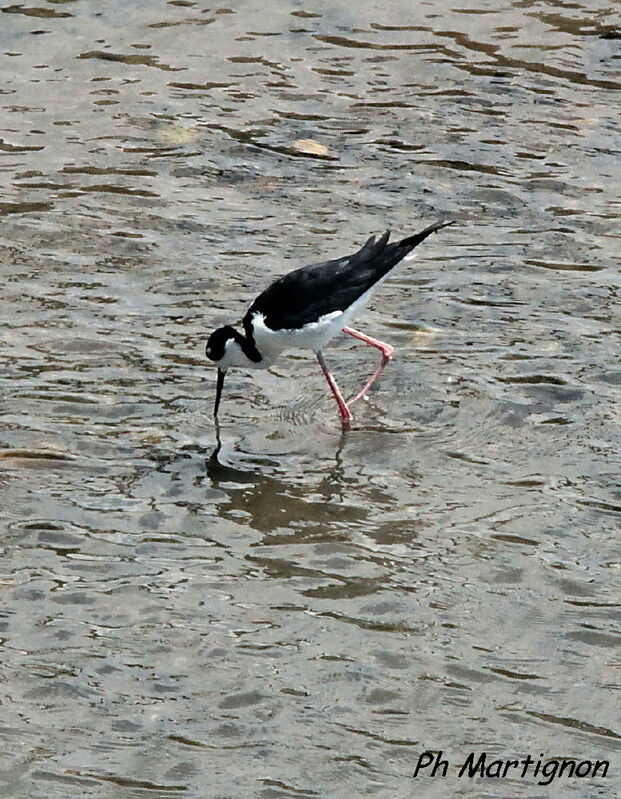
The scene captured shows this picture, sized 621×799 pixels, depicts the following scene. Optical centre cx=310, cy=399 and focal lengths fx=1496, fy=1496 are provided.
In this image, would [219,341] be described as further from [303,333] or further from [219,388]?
[303,333]

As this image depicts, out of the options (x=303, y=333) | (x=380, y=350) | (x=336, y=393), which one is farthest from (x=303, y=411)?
(x=380, y=350)

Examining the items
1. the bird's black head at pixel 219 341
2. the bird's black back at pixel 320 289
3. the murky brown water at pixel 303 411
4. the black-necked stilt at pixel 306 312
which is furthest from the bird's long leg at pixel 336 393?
the bird's black head at pixel 219 341

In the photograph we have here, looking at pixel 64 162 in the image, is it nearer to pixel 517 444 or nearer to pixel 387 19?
pixel 387 19

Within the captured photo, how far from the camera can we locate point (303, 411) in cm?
820

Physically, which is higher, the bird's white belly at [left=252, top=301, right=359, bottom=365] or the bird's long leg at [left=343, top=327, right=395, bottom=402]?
the bird's white belly at [left=252, top=301, right=359, bottom=365]

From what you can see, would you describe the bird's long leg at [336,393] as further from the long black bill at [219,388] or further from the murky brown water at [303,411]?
the long black bill at [219,388]

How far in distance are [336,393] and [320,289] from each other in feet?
1.86

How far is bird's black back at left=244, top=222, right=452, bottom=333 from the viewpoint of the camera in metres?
7.97

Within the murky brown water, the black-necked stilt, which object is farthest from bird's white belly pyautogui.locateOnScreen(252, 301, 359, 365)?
the murky brown water

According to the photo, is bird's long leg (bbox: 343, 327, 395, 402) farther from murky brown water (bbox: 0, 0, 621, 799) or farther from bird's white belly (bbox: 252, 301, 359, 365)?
bird's white belly (bbox: 252, 301, 359, 365)

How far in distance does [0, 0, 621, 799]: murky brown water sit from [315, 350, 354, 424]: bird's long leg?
119 millimetres

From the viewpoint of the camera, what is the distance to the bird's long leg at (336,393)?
26.3 ft

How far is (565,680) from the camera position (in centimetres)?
586

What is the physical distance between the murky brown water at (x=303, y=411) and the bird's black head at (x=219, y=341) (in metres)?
0.30
